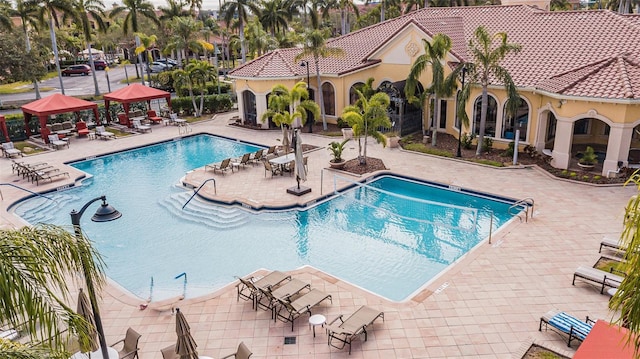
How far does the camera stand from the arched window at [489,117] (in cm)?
2660

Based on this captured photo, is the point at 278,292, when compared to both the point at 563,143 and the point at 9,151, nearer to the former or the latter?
the point at 563,143

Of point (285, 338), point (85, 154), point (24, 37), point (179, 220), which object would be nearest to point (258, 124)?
point (85, 154)

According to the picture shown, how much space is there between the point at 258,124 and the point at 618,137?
2189 cm

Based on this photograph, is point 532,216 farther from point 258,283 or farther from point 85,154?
point 85,154

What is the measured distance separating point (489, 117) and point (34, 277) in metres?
25.5

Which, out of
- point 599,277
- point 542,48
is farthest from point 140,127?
point 599,277

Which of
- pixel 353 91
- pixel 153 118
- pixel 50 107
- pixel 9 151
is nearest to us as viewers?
pixel 9 151

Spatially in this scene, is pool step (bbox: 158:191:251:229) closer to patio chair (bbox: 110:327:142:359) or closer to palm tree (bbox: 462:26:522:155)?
patio chair (bbox: 110:327:142:359)

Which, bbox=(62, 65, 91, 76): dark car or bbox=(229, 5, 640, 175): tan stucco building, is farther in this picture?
bbox=(62, 65, 91, 76): dark car

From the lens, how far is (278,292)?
40.9 ft

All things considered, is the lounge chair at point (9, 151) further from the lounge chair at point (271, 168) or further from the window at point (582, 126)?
the window at point (582, 126)

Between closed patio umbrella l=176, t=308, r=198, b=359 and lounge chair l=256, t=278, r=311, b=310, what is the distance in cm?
300

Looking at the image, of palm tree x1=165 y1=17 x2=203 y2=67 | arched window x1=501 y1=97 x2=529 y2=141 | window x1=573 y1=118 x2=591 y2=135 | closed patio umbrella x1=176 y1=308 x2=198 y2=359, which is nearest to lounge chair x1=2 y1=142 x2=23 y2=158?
palm tree x1=165 y1=17 x2=203 y2=67

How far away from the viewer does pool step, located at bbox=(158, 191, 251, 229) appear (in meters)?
18.8
